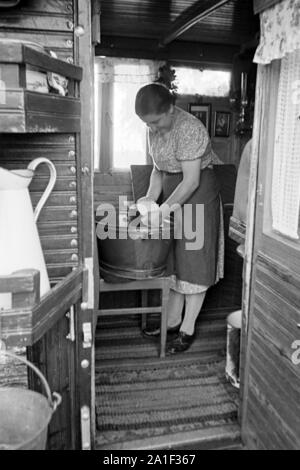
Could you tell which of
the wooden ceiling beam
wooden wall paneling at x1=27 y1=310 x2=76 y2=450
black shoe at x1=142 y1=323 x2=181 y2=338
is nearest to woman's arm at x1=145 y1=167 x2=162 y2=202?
black shoe at x1=142 y1=323 x2=181 y2=338

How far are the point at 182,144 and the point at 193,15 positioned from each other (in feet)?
5.00

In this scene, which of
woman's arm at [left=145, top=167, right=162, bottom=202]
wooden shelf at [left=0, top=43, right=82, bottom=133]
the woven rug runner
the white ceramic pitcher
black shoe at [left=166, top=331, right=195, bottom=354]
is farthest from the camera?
woman's arm at [left=145, top=167, right=162, bottom=202]

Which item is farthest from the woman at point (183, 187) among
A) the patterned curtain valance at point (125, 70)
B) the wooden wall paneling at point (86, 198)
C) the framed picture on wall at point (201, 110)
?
the framed picture on wall at point (201, 110)

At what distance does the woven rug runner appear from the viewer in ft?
8.34

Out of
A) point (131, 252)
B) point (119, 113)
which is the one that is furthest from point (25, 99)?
point (119, 113)

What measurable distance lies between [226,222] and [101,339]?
1548 mm

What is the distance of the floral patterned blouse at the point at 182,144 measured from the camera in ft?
10.1

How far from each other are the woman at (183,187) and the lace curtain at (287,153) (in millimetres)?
1064

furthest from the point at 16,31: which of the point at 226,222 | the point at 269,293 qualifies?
the point at 226,222

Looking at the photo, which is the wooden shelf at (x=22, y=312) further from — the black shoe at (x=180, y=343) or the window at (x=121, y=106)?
the window at (x=121, y=106)

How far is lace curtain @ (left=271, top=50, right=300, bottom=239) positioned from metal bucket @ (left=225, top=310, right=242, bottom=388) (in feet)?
3.15

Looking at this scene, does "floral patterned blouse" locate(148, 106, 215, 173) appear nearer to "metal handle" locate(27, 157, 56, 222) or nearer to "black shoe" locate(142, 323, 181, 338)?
"black shoe" locate(142, 323, 181, 338)

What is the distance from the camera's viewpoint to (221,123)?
5891 mm
